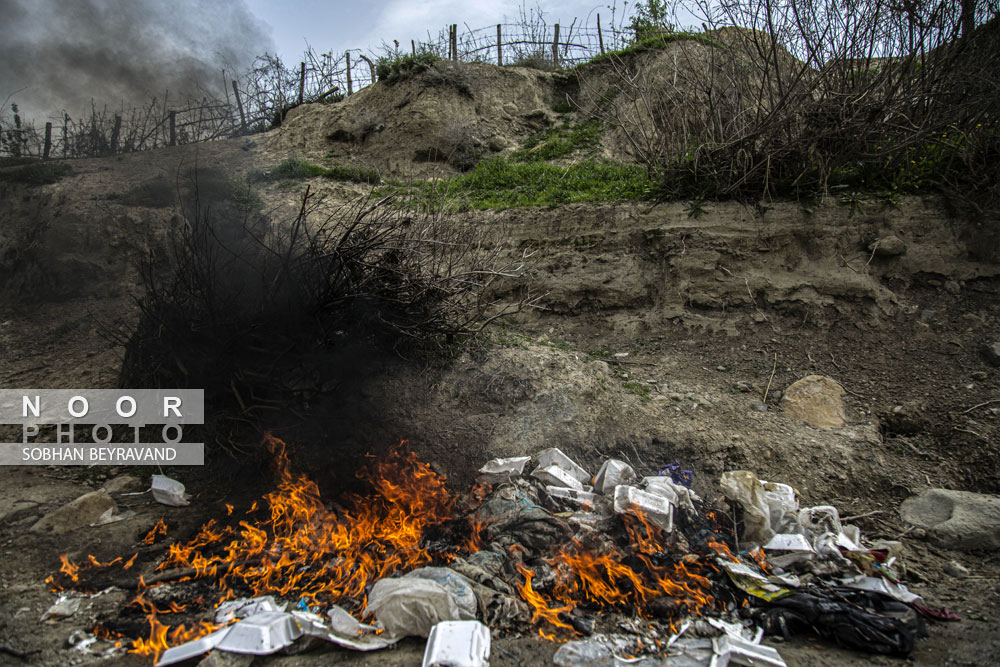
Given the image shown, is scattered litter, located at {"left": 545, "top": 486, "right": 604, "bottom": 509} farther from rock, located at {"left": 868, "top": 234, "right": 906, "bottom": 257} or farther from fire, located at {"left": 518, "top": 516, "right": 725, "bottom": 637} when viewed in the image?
rock, located at {"left": 868, "top": 234, "right": 906, "bottom": 257}

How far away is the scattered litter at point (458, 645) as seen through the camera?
2615mm

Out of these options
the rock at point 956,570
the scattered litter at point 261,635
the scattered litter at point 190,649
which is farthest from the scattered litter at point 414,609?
the rock at point 956,570

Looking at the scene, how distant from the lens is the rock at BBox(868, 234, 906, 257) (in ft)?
20.7

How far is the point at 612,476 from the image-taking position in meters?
4.47

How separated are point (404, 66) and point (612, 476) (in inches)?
441

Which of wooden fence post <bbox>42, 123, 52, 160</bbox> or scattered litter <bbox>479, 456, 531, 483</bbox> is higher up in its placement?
wooden fence post <bbox>42, 123, 52, 160</bbox>

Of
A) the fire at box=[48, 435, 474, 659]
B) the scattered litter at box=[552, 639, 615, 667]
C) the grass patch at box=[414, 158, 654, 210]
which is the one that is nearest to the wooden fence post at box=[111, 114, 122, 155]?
the grass patch at box=[414, 158, 654, 210]

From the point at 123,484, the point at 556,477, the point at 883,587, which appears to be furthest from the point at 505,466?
the point at 123,484

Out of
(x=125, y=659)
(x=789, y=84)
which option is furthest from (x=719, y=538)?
(x=789, y=84)

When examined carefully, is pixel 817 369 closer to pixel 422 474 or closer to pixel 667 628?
pixel 667 628

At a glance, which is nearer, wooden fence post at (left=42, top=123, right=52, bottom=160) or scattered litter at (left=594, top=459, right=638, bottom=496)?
scattered litter at (left=594, top=459, right=638, bottom=496)

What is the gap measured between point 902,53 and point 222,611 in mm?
8661

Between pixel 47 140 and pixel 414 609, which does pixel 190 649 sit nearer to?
pixel 414 609

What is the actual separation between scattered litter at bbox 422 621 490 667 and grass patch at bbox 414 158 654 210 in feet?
17.5
